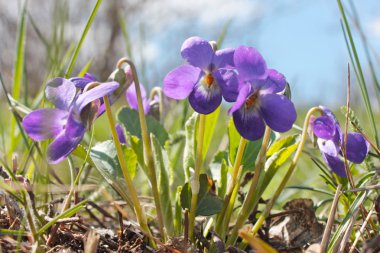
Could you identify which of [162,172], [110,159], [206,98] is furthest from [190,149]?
[206,98]

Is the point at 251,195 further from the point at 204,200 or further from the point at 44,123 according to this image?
the point at 44,123

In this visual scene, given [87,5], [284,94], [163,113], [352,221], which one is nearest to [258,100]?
[284,94]

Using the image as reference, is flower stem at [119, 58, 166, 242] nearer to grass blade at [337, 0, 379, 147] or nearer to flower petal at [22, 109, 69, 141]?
flower petal at [22, 109, 69, 141]

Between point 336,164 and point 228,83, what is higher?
point 228,83

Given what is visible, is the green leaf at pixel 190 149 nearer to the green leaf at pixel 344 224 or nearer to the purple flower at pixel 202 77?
the purple flower at pixel 202 77

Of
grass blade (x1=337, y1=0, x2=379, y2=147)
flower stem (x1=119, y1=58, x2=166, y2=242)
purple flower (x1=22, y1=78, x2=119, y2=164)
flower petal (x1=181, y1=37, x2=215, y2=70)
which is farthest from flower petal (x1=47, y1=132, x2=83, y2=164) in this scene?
grass blade (x1=337, y1=0, x2=379, y2=147)

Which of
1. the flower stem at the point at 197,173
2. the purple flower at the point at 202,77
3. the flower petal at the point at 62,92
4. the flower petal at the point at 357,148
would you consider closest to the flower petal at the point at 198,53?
the purple flower at the point at 202,77
